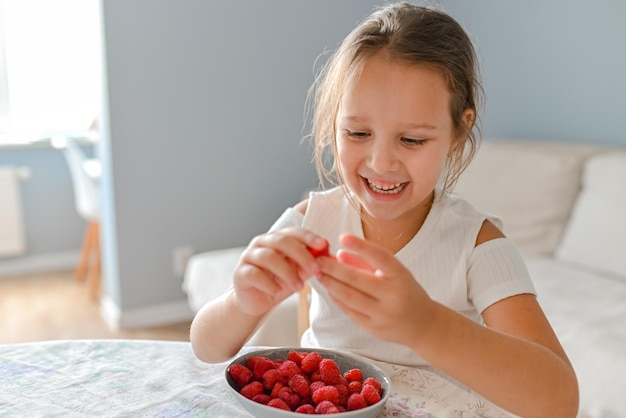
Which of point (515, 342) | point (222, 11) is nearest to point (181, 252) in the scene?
point (222, 11)

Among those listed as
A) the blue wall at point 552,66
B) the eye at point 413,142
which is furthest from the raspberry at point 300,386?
the blue wall at point 552,66

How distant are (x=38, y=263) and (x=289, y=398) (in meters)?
3.56

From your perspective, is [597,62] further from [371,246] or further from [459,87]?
[371,246]

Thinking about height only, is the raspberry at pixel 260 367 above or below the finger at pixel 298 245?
below

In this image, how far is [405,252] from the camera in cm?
100

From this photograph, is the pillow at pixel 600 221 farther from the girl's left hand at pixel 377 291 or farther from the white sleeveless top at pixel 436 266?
the girl's left hand at pixel 377 291

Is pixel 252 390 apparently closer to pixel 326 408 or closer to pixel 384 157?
pixel 326 408

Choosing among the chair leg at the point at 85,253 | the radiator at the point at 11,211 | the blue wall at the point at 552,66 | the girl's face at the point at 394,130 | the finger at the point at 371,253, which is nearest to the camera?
the finger at the point at 371,253

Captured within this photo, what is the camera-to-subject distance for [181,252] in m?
A: 3.03

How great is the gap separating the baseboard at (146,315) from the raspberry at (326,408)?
2.44 metres

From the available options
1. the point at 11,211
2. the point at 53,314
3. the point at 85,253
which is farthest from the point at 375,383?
the point at 11,211

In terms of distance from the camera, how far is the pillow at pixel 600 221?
2162mm

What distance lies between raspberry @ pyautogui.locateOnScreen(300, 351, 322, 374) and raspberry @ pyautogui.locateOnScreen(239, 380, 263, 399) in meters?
0.06

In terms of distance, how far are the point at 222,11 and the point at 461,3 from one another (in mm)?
1187
